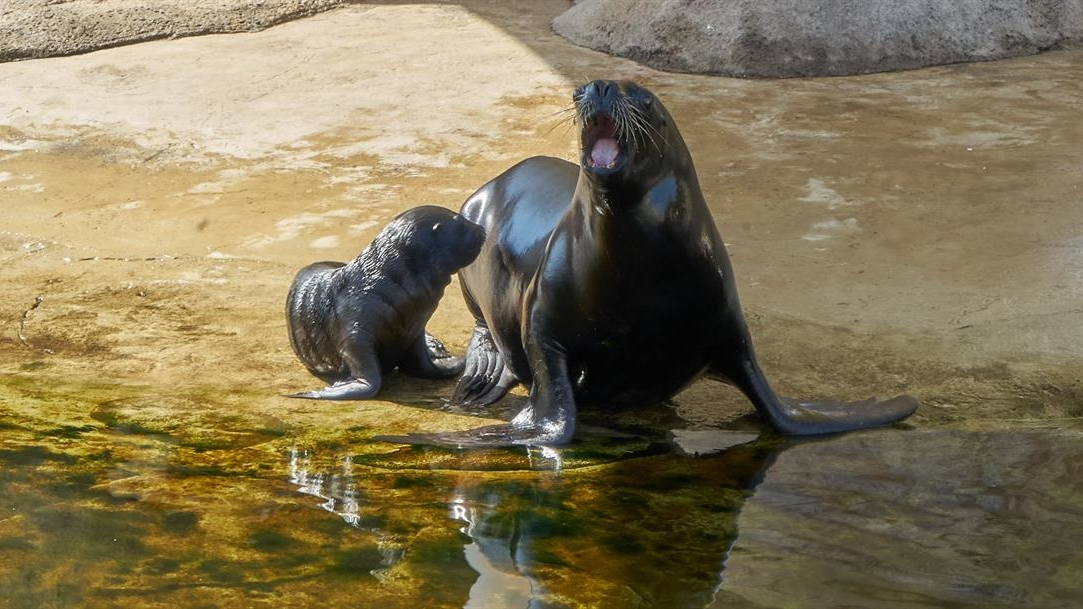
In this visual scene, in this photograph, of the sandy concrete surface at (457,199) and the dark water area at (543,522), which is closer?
the dark water area at (543,522)

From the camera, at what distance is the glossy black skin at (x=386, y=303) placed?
197 inches

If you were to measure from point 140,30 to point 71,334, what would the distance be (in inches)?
240

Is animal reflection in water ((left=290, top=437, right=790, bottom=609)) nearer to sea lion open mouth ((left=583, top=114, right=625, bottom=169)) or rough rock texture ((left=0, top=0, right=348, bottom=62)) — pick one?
sea lion open mouth ((left=583, top=114, right=625, bottom=169))

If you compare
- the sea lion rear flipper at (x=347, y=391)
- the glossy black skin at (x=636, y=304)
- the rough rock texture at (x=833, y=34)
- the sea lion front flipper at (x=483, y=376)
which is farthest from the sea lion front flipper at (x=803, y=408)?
the rough rock texture at (x=833, y=34)

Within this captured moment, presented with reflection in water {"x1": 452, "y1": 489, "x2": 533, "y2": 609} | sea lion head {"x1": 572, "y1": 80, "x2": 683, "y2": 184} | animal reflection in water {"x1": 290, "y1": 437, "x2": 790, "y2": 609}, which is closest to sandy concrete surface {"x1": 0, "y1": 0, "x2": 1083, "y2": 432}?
animal reflection in water {"x1": 290, "y1": 437, "x2": 790, "y2": 609}

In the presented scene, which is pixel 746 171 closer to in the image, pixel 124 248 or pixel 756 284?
pixel 756 284

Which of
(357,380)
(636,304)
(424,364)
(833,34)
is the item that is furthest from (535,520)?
(833,34)

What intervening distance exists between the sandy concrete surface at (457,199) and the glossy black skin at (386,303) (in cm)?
11

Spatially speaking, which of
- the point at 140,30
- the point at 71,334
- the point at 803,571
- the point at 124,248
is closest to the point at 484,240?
the point at 71,334

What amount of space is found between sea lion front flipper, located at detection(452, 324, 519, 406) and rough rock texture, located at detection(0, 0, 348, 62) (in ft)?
20.9

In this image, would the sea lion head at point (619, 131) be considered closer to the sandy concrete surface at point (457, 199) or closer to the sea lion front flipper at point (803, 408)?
the sea lion front flipper at point (803, 408)

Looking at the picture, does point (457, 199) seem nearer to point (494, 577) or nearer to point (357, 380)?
point (357, 380)

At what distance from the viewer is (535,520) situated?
3.10 m

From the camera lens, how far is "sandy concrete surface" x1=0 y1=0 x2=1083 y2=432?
474 cm
